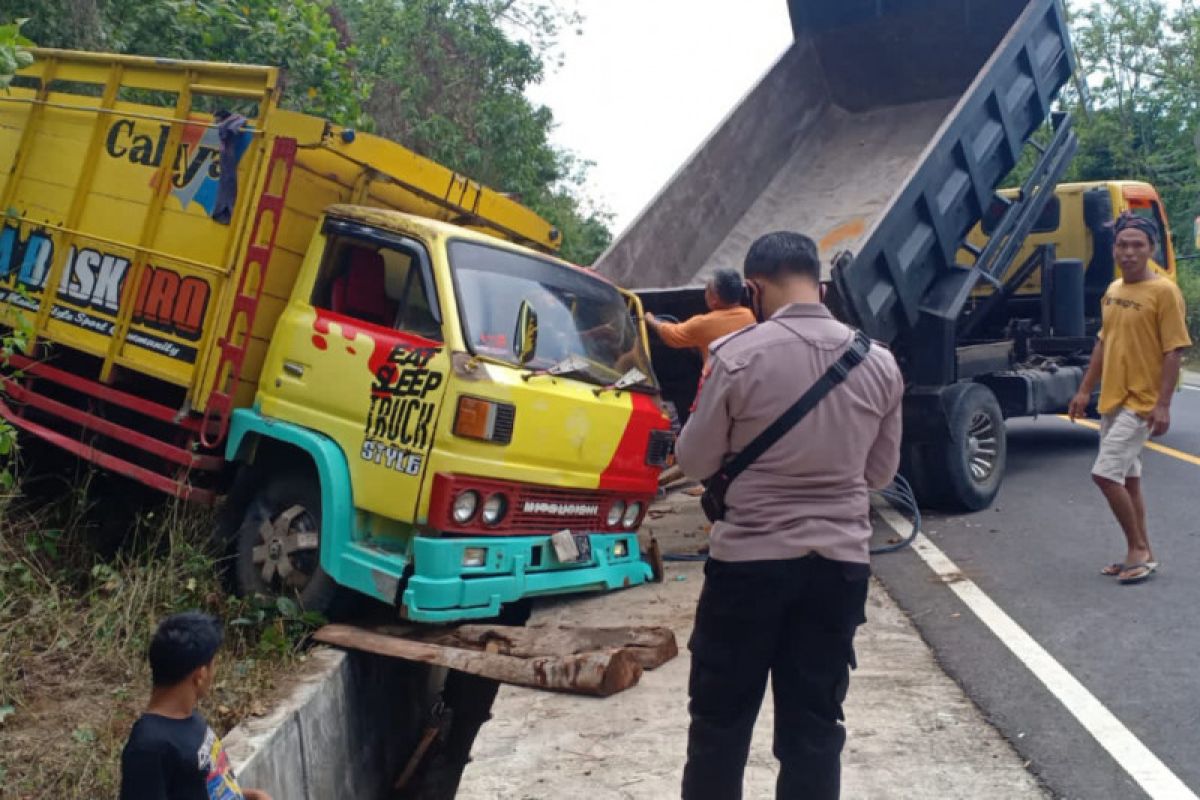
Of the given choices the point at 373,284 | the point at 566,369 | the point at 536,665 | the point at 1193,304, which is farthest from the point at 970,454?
the point at 1193,304

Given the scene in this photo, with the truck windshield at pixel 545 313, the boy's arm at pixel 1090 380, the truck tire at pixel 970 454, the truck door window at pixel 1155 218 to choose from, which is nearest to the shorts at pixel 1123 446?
the boy's arm at pixel 1090 380

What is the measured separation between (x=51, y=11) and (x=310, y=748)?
637cm

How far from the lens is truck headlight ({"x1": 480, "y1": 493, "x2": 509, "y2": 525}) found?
5.26 m

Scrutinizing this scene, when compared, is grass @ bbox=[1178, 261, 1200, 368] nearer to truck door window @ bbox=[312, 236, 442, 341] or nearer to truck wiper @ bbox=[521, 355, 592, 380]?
truck wiper @ bbox=[521, 355, 592, 380]

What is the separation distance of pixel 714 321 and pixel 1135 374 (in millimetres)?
2261

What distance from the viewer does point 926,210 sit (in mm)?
7684

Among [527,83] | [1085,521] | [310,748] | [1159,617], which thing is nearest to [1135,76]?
[527,83]

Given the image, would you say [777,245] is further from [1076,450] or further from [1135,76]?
[1135,76]

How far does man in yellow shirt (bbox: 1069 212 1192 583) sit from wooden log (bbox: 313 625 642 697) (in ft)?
9.15

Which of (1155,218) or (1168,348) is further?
(1155,218)

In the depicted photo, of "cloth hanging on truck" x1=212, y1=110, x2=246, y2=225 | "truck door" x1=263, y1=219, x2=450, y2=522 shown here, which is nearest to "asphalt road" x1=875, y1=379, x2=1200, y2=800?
"truck door" x1=263, y1=219, x2=450, y2=522

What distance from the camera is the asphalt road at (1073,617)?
4051mm

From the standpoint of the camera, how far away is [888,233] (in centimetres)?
727

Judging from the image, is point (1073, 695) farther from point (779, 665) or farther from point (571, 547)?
point (571, 547)
